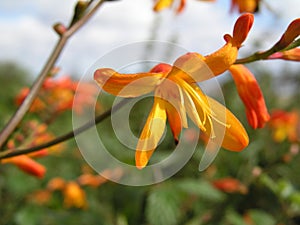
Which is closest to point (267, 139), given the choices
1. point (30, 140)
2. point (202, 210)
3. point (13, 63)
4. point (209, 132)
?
point (202, 210)

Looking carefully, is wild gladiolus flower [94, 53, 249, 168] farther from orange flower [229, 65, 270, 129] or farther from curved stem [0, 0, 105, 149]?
curved stem [0, 0, 105, 149]

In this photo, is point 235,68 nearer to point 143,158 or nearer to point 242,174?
point 143,158

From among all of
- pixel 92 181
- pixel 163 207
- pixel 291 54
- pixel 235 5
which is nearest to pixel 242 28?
pixel 291 54

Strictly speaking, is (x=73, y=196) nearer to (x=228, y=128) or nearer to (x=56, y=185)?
(x=56, y=185)

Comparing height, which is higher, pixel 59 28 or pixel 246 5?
pixel 59 28

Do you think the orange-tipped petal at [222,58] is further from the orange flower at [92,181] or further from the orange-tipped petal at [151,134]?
the orange flower at [92,181]

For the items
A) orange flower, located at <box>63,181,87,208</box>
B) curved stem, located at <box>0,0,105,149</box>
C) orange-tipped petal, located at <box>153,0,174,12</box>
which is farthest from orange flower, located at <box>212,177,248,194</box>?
curved stem, located at <box>0,0,105,149</box>
